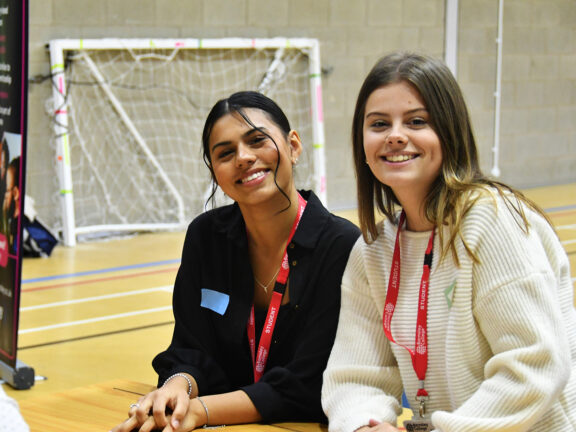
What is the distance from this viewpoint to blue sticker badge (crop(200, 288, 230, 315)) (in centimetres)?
235

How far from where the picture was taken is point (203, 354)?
2.33m

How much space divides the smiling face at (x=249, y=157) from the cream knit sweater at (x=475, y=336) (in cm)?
36

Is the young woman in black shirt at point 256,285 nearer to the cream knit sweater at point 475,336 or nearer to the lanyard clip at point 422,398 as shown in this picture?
the cream knit sweater at point 475,336

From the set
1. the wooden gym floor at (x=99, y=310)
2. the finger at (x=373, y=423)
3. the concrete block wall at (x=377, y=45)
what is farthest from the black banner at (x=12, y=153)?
the concrete block wall at (x=377, y=45)

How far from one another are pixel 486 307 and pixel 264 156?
789 mm

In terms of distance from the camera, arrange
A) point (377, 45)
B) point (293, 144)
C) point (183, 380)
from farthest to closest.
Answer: point (377, 45), point (293, 144), point (183, 380)

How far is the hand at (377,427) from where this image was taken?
5.99 feet

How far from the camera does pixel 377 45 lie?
8961mm

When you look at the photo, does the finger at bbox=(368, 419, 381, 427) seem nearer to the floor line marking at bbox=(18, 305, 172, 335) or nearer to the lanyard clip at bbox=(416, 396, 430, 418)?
the lanyard clip at bbox=(416, 396, 430, 418)

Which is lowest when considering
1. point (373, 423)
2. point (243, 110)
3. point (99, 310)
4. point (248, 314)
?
point (99, 310)

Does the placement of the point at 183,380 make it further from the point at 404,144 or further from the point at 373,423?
the point at 404,144

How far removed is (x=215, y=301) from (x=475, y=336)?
0.81 metres

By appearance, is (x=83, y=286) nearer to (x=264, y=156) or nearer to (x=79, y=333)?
(x=79, y=333)

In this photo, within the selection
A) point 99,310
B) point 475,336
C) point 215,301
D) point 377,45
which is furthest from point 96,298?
point 377,45
